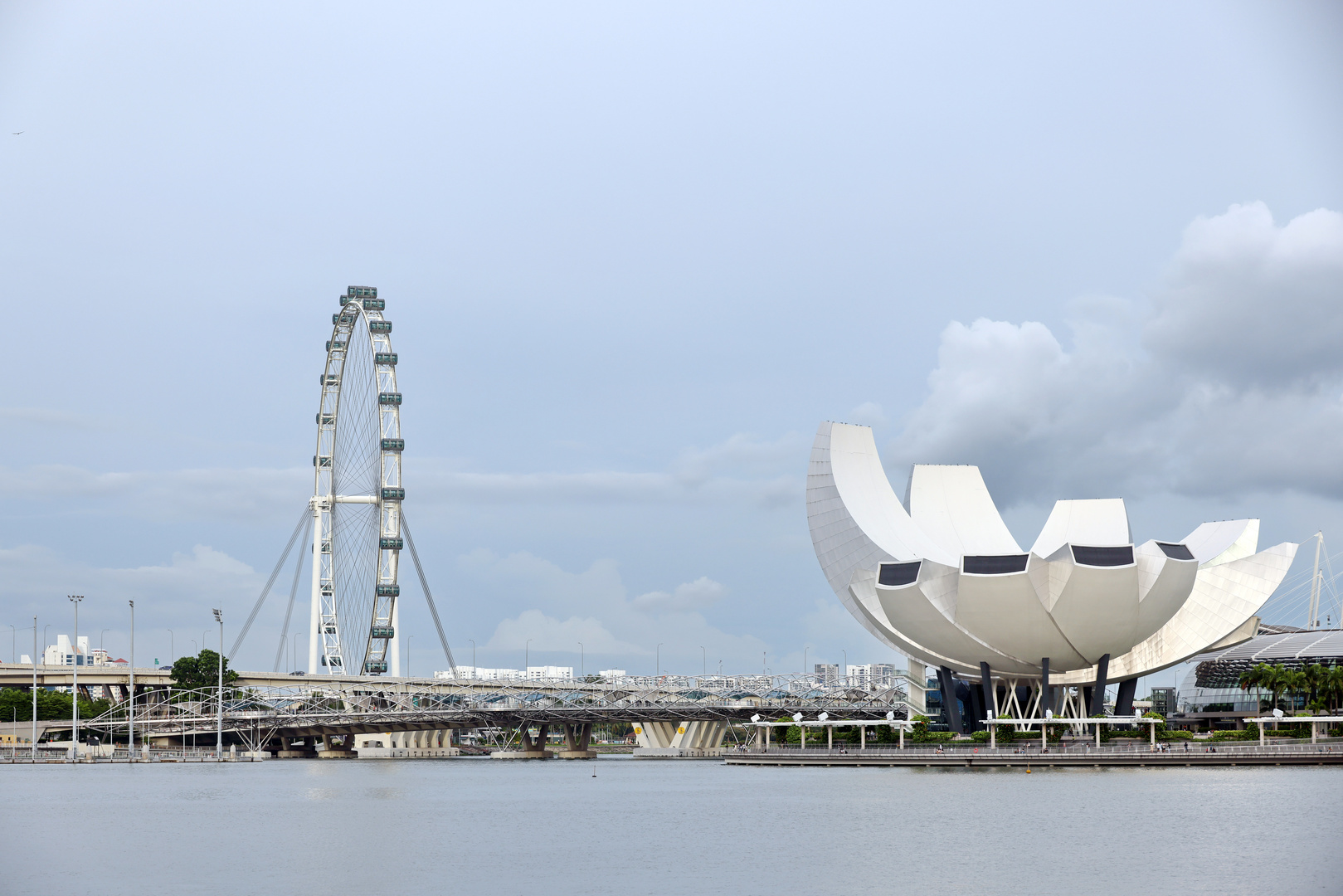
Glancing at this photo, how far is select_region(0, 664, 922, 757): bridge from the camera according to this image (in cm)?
12656

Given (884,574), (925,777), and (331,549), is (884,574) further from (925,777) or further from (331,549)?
(331,549)

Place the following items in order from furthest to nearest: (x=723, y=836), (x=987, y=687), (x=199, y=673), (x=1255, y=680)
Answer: (x=199, y=673)
(x=1255, y=680)
(x=987, y=687)
(x=723, y=836)

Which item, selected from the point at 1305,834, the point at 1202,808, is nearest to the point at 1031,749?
the point at 1202,808

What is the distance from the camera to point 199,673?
5463 inches

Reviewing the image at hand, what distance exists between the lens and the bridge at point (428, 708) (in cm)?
12656

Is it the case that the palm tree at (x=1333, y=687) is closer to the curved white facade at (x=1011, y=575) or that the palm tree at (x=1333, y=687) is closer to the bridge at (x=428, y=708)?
the curved white facade at (x=1011, y=575)

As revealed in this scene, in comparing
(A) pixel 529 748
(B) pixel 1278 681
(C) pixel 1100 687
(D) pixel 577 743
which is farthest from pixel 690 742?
(C) pixel 1100 687

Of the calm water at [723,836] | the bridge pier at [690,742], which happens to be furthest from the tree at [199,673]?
the calm water at [723,836]

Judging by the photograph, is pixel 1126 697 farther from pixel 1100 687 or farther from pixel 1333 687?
pixel 1333 687

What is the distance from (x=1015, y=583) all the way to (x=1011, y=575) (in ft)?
1.95

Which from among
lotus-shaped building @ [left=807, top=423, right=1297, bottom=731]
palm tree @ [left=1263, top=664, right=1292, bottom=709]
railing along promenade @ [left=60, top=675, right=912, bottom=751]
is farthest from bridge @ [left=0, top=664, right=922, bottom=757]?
palm tree @ [left=1263, top=664, right=1292, bottom=709]

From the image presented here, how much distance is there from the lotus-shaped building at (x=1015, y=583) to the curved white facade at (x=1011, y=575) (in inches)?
3.2

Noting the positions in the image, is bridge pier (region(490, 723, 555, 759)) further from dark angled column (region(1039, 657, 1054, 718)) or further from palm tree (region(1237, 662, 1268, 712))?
palm tree (region(1237, 662, 1268, 712))

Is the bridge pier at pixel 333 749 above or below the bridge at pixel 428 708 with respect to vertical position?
below
